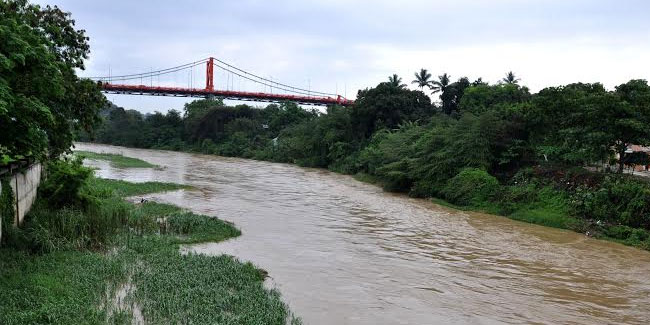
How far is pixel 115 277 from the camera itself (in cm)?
901

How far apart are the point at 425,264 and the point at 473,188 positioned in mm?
11550

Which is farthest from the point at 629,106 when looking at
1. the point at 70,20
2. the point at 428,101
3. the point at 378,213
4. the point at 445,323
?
the point at 428,101

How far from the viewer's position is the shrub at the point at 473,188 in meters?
23.0

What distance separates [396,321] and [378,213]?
40.8ft

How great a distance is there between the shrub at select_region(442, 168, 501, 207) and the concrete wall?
16.5 metres

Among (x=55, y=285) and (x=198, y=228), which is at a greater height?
(x=55, y=285)

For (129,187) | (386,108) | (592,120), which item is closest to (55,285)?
(129,187)

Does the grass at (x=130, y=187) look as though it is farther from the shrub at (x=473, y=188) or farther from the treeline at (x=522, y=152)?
the shrub at (x=473, y=188)

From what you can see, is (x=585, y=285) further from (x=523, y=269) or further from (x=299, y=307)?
(x=299, y=307)

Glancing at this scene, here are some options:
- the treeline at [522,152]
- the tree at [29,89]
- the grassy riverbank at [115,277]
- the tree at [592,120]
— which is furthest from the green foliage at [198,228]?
the tree at [592,120]

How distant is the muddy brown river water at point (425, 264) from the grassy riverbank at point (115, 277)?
2.80 ft

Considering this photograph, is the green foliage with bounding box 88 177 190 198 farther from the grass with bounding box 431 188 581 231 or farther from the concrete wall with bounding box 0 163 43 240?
the grass with bounding box 431 188 581 231

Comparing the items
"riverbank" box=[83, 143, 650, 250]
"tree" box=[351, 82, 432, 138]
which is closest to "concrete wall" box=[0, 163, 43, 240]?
"riverbank" box=[83, 143, 650, 250]

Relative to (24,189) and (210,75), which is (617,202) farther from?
(210,75)
